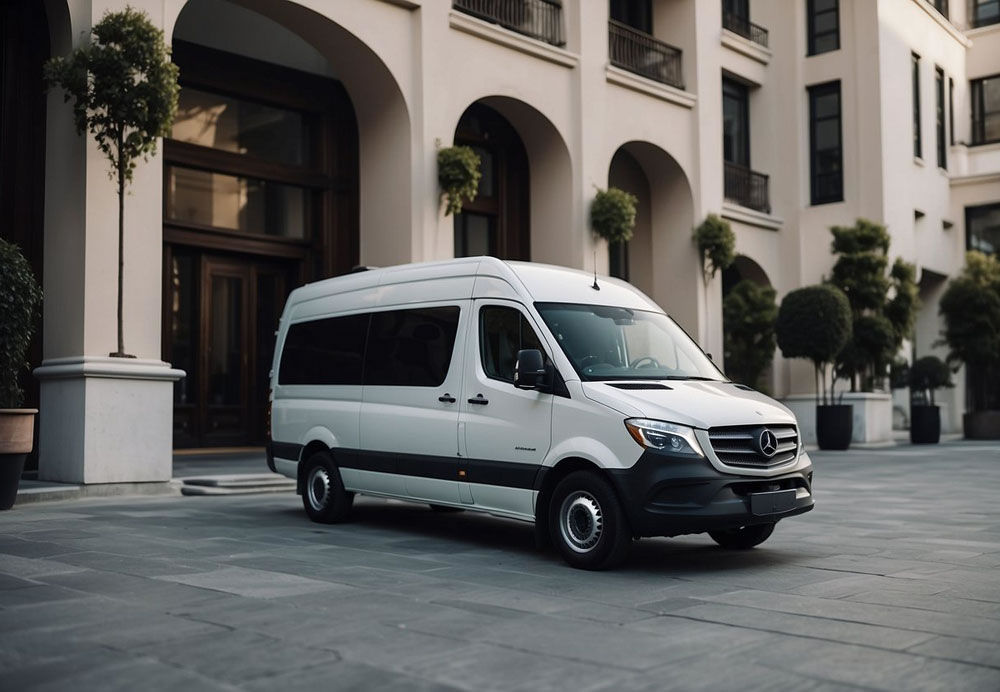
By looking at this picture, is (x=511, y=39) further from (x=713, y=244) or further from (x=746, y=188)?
(x=746, y=188)

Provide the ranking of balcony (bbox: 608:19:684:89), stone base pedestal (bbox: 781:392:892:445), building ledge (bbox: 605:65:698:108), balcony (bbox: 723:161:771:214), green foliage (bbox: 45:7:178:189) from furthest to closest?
balcony (bbox: 723:161:771:214), stone base pedestal (bbox: 781:392:892:445), balcony (bbox: 608:19:684:89), building ledge (bbox: 605:65:698:108), green foliage (bbox: 45:7:178:189)

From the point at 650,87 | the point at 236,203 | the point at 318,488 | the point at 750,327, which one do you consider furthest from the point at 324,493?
the point at 750,327

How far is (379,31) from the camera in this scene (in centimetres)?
1599

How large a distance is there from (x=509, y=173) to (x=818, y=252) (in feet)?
30.6

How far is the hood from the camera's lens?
7.22 meters

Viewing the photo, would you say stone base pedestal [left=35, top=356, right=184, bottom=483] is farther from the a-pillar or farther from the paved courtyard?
the paved courtyard

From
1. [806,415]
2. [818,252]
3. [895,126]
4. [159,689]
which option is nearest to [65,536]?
[159,689]

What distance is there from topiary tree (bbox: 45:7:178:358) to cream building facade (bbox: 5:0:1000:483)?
424 mm

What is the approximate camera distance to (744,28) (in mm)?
25953

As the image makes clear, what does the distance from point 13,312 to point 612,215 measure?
11.1 meters

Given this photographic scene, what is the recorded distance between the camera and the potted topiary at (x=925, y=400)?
24.8 meters

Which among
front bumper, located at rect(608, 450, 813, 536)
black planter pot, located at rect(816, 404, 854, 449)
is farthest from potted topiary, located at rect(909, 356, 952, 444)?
front bumper, located at rect(608, 450, 813, 536)

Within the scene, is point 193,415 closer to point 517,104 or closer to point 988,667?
point 517,104

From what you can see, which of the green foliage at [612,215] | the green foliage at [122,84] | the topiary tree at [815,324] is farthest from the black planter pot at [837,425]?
the green foliage at [122,84]
